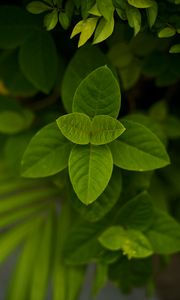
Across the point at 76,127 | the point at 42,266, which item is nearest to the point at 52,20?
the point at 76,127

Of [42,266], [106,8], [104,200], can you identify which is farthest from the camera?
[42,266]

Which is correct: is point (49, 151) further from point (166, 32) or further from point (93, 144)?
point (166, 32)

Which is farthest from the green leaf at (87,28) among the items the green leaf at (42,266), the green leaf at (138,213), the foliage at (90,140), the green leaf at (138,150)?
the green leaf at (42,266)

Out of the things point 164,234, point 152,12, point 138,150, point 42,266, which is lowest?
point 42,266

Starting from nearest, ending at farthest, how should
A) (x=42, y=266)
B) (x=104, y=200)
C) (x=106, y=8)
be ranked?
(x=106, y=8)
(x=104, y=200)
(x=42, y=266)

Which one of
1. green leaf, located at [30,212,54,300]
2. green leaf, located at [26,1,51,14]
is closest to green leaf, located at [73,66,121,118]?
Result: green leaf, located at [26,1,51,14]

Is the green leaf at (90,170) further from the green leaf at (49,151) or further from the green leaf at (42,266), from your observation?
the green leaf at (42,266)

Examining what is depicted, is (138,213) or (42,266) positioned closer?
(138,213)
